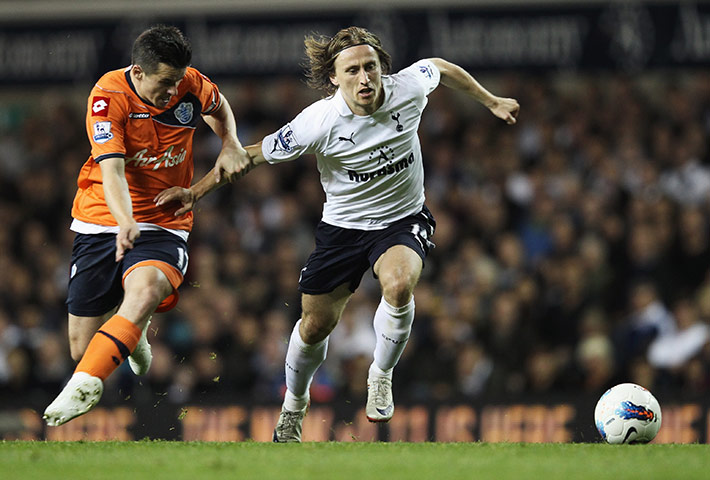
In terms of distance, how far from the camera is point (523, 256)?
11.3 meters

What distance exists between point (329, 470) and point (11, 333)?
24.9 ft

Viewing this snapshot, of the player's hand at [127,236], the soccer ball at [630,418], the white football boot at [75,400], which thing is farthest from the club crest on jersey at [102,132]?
the soccer ball at [630,418]

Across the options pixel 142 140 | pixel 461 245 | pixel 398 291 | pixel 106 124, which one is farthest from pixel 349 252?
pixel 461 245

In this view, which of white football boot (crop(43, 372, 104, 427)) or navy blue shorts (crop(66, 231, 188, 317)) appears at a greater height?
navy blue shorts (crop(66, 231, 188, 317))

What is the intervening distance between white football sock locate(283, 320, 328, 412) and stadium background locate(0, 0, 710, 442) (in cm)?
227

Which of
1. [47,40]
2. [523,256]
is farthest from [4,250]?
[523,256]

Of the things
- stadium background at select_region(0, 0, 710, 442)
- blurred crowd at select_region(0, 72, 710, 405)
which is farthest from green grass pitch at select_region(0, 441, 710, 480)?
blurred crowd at select_region(0, 72, 710, 405)

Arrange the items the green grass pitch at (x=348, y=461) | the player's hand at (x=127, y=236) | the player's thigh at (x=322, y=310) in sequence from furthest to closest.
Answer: the player's thigh at (x=322, y=310) → the player's hand at (x=127, y=236) → the green grass pitch at (x=348, y=461)

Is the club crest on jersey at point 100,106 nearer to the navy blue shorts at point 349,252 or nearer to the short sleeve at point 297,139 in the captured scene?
the short sleeve at point 297,139

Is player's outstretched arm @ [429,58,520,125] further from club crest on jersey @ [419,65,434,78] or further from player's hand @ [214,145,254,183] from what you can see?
player's hand @ [214,145,254,183]

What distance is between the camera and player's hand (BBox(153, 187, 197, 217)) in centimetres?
634

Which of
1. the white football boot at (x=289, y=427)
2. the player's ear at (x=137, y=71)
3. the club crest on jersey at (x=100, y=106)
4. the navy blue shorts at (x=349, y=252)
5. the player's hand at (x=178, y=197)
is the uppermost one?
the player's ear at (x=137, y=71)

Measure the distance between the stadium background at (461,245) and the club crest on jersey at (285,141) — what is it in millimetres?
3421

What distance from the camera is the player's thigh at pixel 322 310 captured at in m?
6.63
